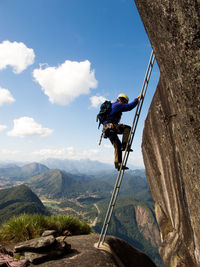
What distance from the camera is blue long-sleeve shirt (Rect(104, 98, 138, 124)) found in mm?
8669

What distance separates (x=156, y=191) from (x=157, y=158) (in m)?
2.48

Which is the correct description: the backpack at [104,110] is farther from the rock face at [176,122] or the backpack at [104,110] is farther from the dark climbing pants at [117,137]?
the rock face at [176,122]

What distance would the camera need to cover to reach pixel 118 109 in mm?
9266

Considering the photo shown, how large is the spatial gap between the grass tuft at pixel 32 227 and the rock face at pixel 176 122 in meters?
6.42

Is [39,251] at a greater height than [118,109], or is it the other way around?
[118,109]

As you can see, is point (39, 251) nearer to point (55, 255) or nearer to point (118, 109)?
point (55, 255)

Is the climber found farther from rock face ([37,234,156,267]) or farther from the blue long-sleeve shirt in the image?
rock face ([37,234,156,267])

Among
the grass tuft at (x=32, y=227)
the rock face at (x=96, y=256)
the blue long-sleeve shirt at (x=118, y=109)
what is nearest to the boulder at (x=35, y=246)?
the rock face at (x=96, y=256)

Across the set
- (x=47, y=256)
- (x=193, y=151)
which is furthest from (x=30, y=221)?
(x=193, y=151)

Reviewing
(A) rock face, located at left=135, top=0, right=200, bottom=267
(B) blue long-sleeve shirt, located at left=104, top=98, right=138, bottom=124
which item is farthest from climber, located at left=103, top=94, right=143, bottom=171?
(A) rock face, located at left=135, top=0, right=200, bottom=267

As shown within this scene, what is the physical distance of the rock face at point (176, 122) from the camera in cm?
367

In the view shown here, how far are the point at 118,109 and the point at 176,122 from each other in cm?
406

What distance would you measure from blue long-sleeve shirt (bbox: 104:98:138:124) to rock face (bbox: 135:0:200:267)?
0.99 meters

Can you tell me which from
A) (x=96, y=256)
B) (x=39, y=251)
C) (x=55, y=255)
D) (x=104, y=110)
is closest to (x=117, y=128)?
(x=104, y=110)
